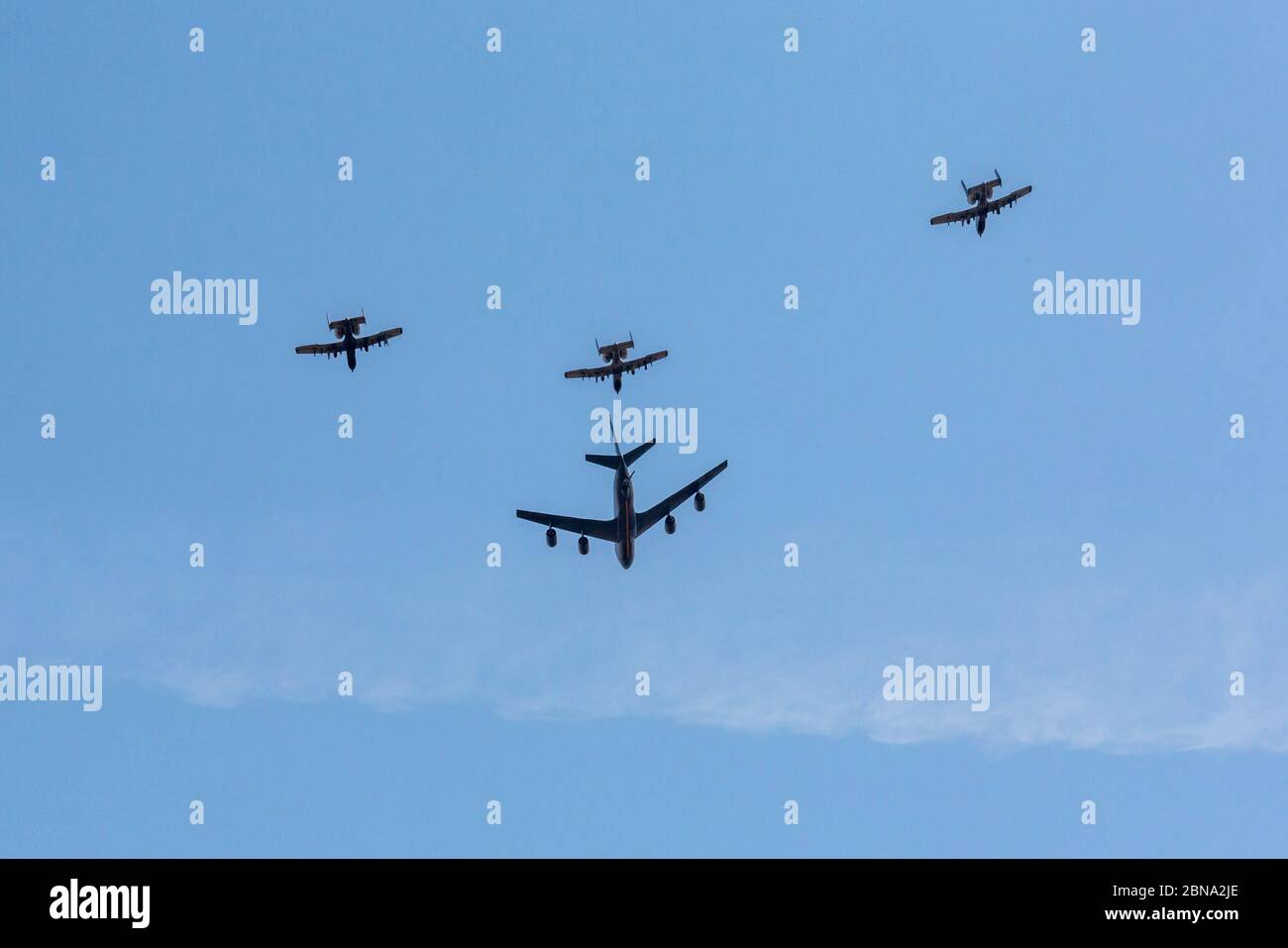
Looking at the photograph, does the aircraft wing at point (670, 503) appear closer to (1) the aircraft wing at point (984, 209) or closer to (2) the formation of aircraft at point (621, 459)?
(2) the formation of aircraft at point (621, 459)

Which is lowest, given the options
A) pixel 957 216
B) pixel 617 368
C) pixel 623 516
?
pixel 623 516

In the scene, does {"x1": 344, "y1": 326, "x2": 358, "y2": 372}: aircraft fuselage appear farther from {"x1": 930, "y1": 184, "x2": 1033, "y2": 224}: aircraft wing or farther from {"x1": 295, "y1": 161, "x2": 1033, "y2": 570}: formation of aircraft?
{"x1": 930, "y1": 184, "x2": 1033, "y2": 224}: aircraft wing

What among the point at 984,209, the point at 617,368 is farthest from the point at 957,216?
the point at 617,368

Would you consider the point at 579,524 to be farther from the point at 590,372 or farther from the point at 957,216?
the point at 957,216

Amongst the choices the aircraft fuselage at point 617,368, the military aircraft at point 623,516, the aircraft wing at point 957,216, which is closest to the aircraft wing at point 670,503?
the military aircraft at point 623,516

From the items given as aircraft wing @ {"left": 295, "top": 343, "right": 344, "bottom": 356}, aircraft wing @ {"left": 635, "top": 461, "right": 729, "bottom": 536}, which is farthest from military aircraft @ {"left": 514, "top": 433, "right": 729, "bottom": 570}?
aircraft wing @ {"left": 295, "top": 343, "right": 344, "bottom": 356}

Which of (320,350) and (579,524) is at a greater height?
(320,350)
